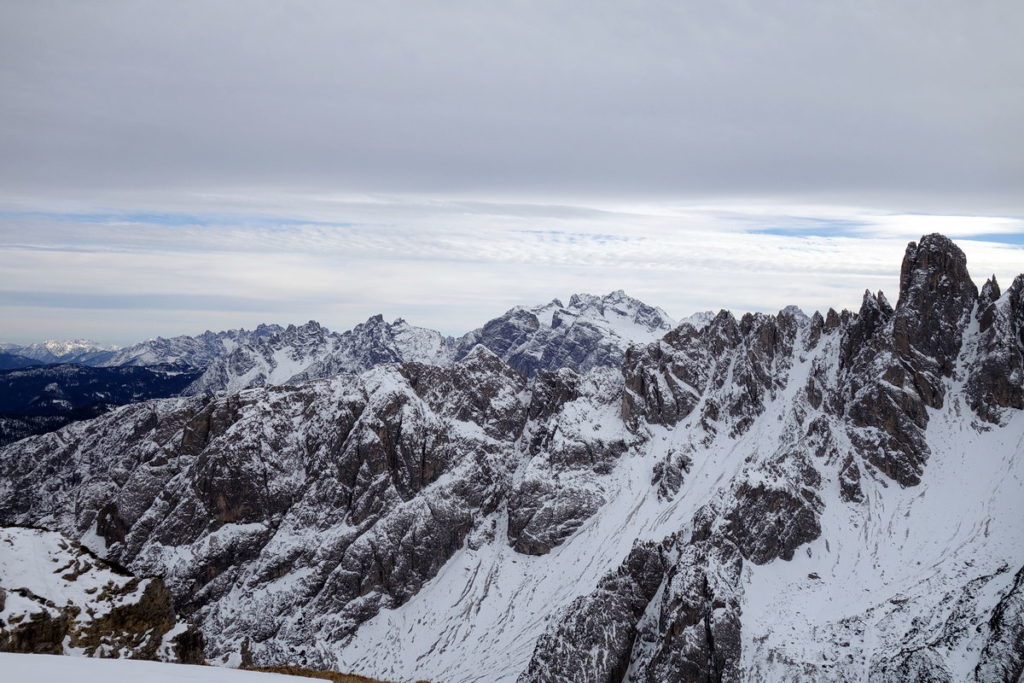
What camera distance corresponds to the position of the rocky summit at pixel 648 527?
109m

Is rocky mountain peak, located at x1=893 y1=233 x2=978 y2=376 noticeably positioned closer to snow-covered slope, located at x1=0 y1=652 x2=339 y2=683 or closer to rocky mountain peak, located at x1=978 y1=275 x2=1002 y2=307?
rocky mountain peak, located at x1=978 y1=275 x2=1002 y2=307

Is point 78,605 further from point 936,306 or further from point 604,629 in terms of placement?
point 936,306

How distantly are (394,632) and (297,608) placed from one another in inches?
1040

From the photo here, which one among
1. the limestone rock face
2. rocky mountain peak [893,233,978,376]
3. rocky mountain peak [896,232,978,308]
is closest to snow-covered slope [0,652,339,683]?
the limestone rock face

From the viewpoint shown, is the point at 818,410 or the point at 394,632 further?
the point at 818,410

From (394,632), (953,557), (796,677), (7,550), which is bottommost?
(394,632)

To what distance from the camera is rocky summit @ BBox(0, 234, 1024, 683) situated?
358 ft

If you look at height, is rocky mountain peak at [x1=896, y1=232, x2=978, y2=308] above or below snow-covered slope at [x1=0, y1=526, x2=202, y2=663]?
above

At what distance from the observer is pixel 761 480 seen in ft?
478

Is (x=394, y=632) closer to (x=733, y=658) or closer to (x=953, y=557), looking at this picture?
(x=733, y=658)

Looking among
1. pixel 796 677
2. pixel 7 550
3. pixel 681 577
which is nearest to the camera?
pixel 7 550

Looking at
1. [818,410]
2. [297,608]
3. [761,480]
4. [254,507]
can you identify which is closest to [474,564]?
[297,608]

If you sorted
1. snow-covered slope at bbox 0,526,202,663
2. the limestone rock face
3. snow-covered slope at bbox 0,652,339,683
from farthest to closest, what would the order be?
the limestone rock face
snow-covered slope at bbox 0,526,202,663
snow-covered slope at bbox 0,652,339,683

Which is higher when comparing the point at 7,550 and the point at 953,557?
the point at 7,550
